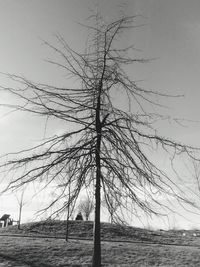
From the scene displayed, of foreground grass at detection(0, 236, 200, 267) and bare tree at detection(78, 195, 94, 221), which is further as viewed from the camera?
foreground grass at detection(0, 236, 200, 267)

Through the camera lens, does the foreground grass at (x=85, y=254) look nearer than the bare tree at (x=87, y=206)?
No

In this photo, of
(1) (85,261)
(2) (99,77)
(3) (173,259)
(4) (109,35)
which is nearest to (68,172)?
(2) (99,77)

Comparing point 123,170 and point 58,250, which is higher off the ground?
point 123,170

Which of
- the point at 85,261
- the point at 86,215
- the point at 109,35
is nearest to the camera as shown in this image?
the point at 109,35

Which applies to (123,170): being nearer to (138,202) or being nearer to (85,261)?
(138,202)

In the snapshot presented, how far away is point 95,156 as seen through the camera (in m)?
7.05

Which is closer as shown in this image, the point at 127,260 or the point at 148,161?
the point at 148,161

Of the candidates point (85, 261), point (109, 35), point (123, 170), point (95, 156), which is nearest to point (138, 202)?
point (123, 170)

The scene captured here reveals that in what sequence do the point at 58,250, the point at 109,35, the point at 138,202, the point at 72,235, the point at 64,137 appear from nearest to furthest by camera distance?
the point at 138,202
the point at 64,137
the point at 109,35
the point at 58,250
the point at 72,235

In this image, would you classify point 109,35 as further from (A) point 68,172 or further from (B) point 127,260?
(B) point 127,260

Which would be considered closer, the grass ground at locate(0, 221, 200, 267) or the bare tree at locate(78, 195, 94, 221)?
the bare tree at locate(78, 195, 94, 221)

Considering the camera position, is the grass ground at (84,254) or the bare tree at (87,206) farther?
the grass ground at (84,254)

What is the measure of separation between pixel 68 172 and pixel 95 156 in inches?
37.0

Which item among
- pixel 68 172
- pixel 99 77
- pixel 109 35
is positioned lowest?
pixel 68 172
